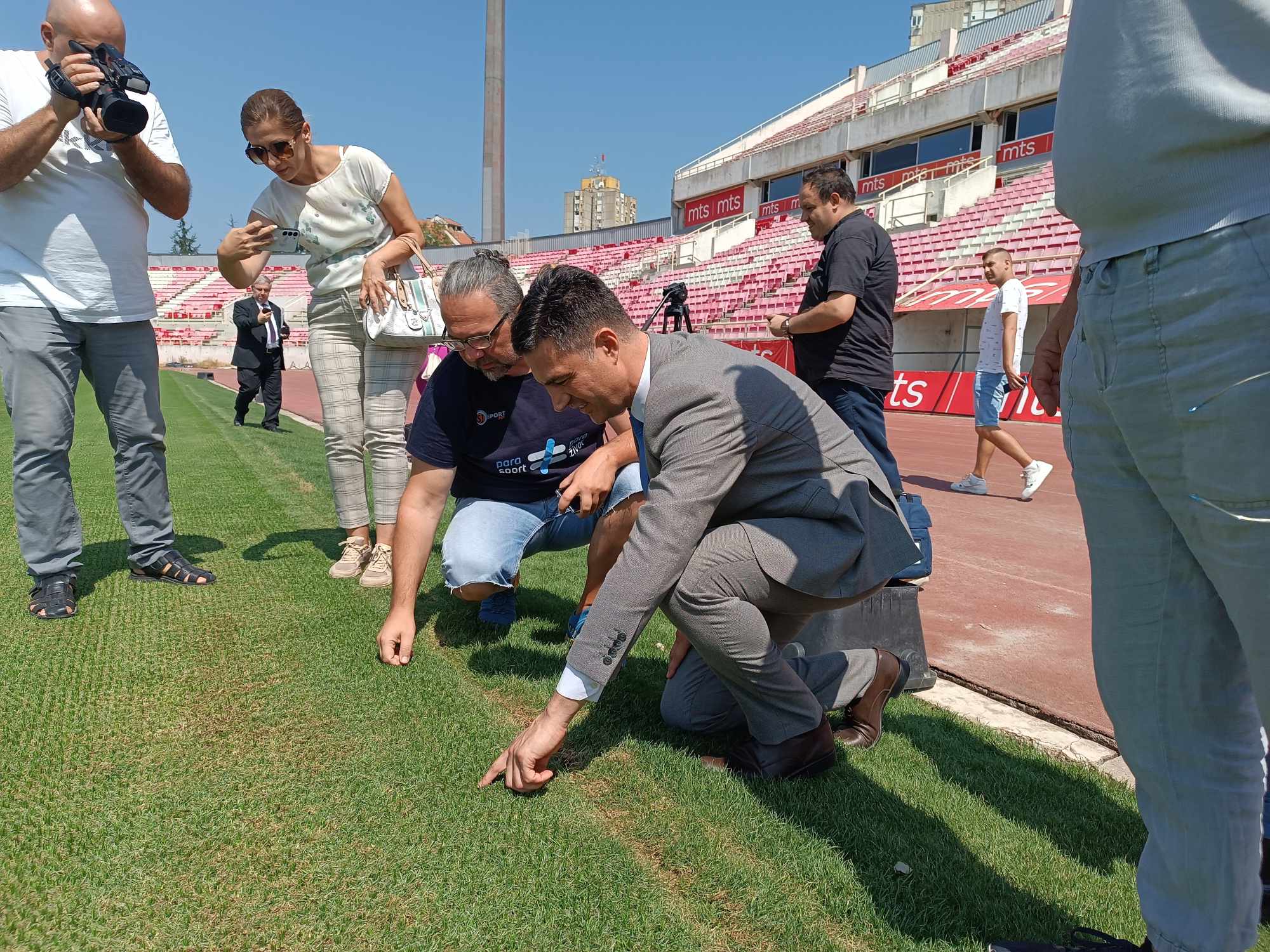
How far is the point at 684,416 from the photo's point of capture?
1.95 m

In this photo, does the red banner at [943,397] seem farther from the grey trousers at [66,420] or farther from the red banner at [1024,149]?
the red banner at [1024,149]

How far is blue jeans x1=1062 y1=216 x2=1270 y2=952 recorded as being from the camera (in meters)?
1.01

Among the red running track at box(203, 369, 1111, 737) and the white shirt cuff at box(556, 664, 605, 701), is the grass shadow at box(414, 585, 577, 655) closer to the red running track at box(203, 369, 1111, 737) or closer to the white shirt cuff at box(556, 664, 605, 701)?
the white shirt cuff at box(556, 664, 605, 701)

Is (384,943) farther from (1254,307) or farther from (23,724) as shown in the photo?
(1254,307)

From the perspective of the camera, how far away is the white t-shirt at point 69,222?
2.91m

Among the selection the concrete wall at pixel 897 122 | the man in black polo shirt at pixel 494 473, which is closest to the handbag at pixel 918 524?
the man in black polo shirt at pixel 494 473

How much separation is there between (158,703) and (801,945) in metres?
1.85

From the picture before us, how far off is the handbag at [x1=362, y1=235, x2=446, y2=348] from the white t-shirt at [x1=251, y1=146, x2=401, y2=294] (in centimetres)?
29

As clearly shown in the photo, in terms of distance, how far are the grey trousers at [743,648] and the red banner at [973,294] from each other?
42.2 feet

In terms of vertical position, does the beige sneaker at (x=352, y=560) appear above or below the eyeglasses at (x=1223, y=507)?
below

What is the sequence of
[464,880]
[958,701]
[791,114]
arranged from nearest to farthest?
[464,880] → [958,701] → [791,114]

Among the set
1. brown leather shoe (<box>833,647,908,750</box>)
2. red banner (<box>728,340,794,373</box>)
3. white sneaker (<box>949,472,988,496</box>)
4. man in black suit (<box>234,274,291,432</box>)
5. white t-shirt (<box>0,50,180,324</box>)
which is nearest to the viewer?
brown leather shoe (<box>833,647,908,750</box>)

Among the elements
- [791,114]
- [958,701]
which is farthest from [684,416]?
[791,114]

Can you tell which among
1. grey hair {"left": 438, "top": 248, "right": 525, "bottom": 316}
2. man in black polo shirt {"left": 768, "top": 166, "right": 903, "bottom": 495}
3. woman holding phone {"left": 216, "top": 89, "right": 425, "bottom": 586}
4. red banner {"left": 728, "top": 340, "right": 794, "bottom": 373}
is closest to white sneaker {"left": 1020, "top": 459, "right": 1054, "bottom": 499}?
man in black polo shirt {"left": 768, "top": 166, "right": 903, "bottom": 495}
